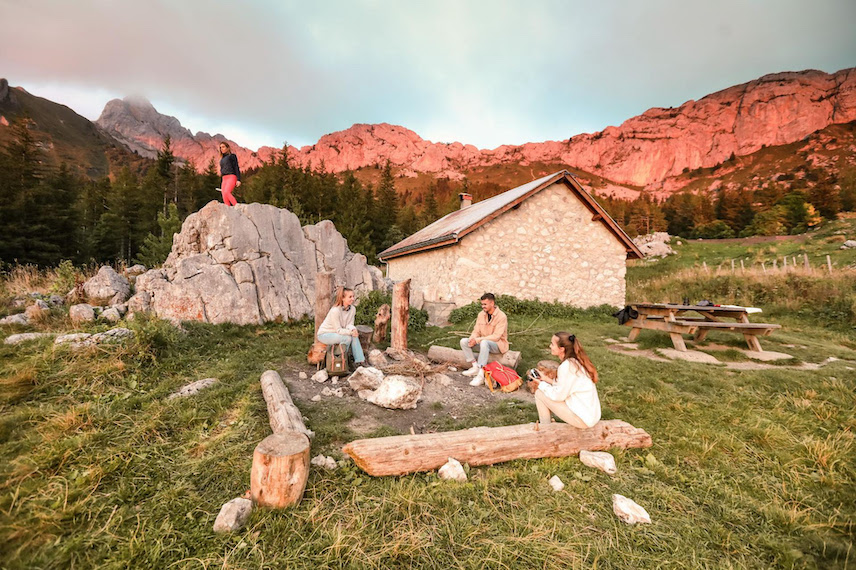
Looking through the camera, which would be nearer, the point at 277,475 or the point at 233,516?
the point at 233,516

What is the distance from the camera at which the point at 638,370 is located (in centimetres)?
690

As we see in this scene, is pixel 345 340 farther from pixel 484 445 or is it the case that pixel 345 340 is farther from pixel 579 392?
pixel 579 392

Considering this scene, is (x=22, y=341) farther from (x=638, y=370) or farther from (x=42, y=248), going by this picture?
(x=42, y=248)

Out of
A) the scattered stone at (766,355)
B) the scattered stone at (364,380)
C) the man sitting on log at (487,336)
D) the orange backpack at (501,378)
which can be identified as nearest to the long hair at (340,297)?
the scattered stone at (364,380)

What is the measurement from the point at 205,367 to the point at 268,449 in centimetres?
449

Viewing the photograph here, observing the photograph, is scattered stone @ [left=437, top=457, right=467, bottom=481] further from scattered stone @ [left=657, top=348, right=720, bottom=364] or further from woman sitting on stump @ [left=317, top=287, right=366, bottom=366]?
scattered stone @ [left=657, top=348, right=720, bottom=364]

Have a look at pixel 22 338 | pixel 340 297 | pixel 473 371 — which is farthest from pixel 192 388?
pixel 473 371

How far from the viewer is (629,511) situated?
289 cm

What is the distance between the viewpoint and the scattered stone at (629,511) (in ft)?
9.34

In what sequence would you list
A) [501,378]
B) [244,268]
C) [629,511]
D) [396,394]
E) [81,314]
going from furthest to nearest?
[244,268] < [81,314] < [501,378] < [396,394] < [629,511]

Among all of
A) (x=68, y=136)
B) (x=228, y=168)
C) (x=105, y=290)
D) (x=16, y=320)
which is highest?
(x=68, y=136)

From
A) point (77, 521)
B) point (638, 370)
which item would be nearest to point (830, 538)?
point (638, 370)

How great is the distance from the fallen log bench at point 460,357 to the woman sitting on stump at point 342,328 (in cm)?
189

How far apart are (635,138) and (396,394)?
169 m
